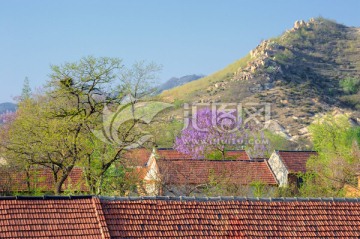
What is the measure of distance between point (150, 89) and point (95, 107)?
259 cm

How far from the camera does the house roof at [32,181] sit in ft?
103

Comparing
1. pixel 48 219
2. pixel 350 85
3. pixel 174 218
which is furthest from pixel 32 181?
pixel 350 85

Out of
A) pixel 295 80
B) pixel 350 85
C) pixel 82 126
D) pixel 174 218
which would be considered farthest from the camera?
pixel 350 85

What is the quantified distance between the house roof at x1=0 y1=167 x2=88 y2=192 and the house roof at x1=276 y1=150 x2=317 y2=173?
472 inches

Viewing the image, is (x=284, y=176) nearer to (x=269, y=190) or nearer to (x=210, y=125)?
(x=269, y=190)

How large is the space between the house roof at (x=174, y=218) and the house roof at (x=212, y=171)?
1450cm

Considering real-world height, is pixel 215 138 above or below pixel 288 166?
above

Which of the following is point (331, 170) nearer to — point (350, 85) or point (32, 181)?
point (32, 181)

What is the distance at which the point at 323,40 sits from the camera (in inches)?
4114

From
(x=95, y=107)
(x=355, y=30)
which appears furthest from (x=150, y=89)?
(x=355, y=30)

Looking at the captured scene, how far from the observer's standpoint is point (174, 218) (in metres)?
16.7

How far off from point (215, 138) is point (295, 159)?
Answer: 27.5 feet

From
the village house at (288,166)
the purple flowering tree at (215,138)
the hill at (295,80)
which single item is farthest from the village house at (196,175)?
the hill at (295,80)

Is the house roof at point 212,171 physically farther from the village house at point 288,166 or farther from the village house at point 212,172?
the village house at point 288,166
